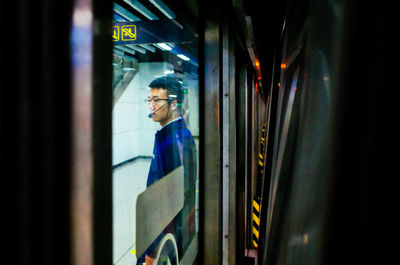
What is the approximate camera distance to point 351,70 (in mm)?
420

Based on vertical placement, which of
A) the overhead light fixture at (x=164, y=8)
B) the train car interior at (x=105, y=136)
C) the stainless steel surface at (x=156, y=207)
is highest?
the overhead light fixture at (x=164, y=8)

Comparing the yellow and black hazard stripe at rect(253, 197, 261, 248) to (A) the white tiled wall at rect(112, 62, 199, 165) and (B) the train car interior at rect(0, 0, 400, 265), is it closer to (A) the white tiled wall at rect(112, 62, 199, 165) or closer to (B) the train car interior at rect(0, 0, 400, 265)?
(A) the white tiled wall at rect(112, 62, 199, 165)

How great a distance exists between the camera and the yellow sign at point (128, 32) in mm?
1267

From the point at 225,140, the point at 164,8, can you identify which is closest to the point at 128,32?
the point at 164,8

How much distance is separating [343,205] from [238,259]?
2465 millimetres

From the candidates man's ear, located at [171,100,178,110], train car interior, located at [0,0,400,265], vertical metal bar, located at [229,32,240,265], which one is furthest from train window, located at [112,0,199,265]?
vertical metal bar, located at [229,32,240,265]

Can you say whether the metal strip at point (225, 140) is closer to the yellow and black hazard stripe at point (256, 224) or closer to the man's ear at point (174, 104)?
the man's ear at point (174, 104)

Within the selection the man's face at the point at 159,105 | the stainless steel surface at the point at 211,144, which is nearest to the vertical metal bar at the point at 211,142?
the stainless steel surface at the point at 211,144

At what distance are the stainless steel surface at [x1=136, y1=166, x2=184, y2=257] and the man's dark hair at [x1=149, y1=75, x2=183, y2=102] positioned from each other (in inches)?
13.7

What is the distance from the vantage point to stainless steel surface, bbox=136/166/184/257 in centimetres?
98

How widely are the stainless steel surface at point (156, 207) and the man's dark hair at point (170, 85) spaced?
35 centimetres

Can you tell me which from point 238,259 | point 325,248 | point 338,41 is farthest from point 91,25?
point 238,259

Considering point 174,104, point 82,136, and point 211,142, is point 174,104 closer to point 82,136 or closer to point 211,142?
point 211,142

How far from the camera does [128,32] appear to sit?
134 centimetres
